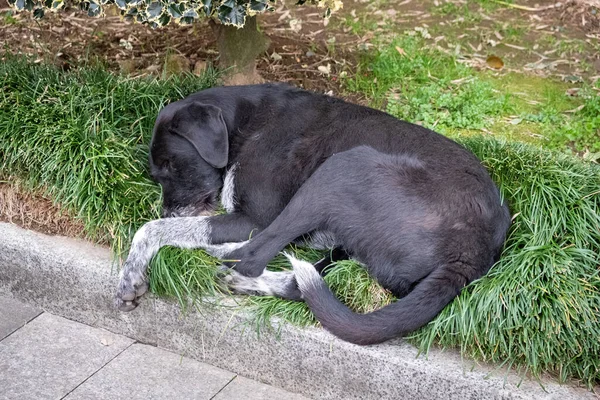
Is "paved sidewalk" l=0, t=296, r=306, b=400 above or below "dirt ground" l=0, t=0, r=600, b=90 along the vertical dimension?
below

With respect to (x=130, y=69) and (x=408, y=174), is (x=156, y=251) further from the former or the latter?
(x=130, y=69)

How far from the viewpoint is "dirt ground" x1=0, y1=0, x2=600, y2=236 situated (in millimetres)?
6332

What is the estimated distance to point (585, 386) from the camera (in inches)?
138

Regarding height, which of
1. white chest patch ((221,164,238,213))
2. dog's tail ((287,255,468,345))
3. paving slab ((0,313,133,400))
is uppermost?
white chest patch ((221,164,238,213))

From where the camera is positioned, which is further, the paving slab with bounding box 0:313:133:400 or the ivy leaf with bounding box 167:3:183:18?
the ivy leaf with bounding box 167:3:183:18

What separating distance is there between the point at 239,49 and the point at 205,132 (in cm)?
171

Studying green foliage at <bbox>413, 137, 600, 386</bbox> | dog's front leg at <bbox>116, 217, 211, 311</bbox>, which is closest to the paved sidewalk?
dog's front leg at <bbox>116, 217, 211, 311</bbox>

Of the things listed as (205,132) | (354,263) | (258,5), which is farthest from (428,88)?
(354,263)

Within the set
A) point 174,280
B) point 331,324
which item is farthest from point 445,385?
point 174,280

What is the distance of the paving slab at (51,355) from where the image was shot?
393 cm

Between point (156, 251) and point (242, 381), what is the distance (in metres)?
0.81

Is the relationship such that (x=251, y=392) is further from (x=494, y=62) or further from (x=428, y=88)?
(x=494, y=62)

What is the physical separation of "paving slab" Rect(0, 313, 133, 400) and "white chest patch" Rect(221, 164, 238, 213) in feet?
3.06

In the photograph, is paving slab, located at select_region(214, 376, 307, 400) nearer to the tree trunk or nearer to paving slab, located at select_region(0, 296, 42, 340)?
paving slab, located at select_region(0, 296, 42, 340)
